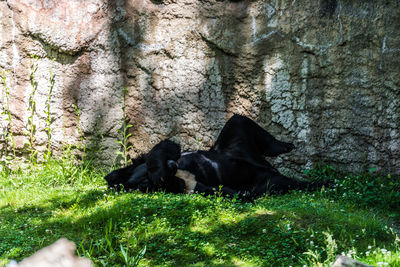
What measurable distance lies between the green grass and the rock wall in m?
1.00

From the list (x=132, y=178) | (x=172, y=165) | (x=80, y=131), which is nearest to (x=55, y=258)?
(x=172, y=165)

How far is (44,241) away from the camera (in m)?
3.72

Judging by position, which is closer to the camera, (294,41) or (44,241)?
(44,241)

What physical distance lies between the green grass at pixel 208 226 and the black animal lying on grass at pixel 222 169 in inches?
9.0

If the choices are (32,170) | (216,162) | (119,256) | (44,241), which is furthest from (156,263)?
(32,170)

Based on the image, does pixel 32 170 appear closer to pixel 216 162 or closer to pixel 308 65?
pixel 216 162

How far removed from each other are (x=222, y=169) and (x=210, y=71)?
1.65 m

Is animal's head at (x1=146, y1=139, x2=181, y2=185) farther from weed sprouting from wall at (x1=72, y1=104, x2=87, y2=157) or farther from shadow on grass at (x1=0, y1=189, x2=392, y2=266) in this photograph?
weed sprouting from wall at (x1=72, y1=104, x2=87, y2=157)

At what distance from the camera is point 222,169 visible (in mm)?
5062

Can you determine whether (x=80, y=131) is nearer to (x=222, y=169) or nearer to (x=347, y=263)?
(x=222, y=169)

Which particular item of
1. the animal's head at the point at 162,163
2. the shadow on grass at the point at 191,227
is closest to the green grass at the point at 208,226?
the shadow on grass at the point at 191,227

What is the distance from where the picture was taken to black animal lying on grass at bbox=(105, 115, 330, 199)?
486cm

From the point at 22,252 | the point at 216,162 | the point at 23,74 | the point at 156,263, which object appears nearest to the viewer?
the point at 156,263

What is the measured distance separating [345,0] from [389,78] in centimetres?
113
